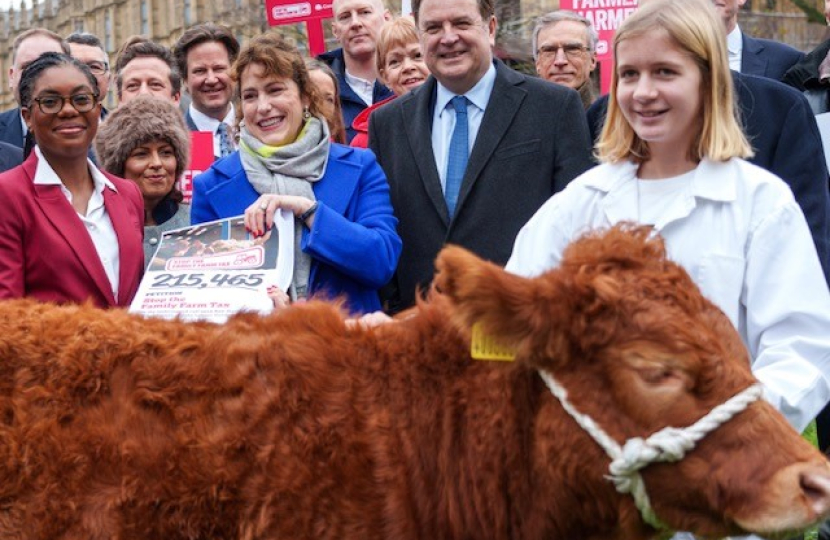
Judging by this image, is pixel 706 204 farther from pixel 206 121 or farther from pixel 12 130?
pixel 12 130

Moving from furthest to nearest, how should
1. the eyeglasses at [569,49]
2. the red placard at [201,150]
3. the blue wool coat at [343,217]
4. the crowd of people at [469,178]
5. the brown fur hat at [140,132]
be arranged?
the eyeglasses at [569,49] < the red placard at [201,150] < the brown fur hat at [140,132] < the blue wool coat at [343,217] < the crowd of people at [469,178]

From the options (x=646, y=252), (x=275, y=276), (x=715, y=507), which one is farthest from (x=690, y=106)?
(x=275, y=276)

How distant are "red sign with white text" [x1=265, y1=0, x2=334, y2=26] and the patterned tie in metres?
2.60

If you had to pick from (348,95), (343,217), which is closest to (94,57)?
(348,95)

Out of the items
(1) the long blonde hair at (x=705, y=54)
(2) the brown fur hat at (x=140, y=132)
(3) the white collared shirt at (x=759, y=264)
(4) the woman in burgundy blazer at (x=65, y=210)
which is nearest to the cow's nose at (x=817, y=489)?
(3) the white collared shirt at (x=759, y=264)

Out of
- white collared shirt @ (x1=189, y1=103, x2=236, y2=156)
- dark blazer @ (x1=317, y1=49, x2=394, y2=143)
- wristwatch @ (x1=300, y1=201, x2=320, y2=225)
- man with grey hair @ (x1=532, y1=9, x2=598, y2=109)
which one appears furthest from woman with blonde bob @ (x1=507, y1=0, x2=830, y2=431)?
white collared shirt @ (x1=189, y1=103, x2=236, y2=156)

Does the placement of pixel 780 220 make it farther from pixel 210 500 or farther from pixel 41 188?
pixel 41 188

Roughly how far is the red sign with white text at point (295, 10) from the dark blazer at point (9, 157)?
3858 mm

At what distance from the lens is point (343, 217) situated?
17.6 ft

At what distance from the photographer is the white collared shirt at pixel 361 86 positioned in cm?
895

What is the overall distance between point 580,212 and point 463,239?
1.26 m

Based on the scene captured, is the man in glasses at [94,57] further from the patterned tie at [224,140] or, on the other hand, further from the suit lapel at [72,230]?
the suit lapel at [72,230]

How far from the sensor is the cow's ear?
3.44 metres

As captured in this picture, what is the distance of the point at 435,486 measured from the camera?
3768 mm
